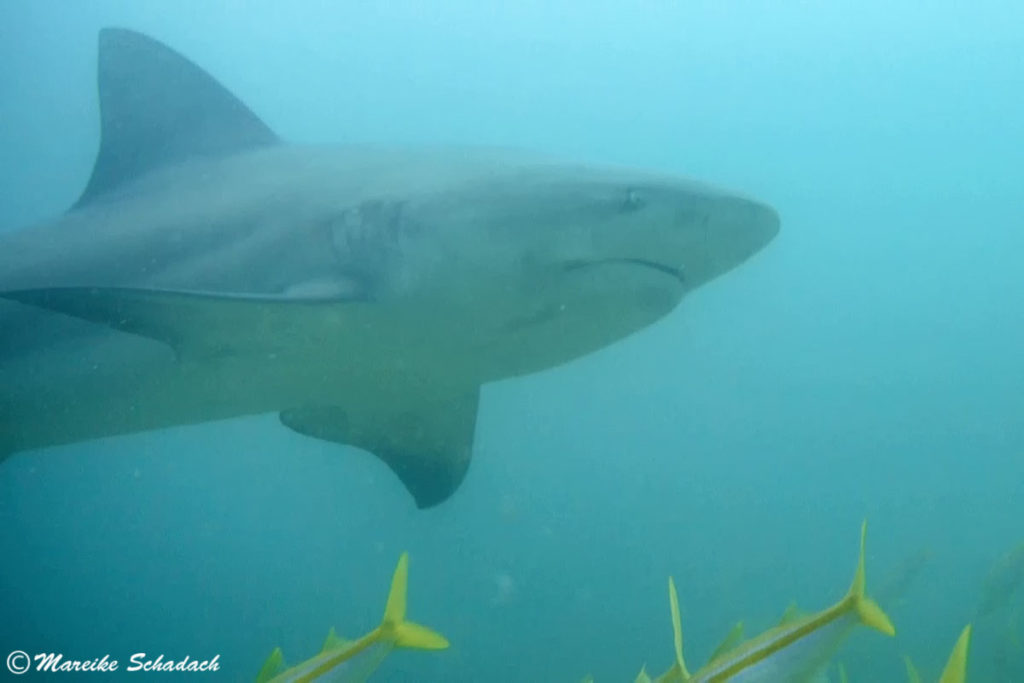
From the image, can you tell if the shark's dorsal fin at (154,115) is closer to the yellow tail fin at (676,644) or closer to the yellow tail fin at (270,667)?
the yellow tail fin at (270,667)

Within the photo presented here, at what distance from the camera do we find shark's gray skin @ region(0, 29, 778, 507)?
2.98 metres

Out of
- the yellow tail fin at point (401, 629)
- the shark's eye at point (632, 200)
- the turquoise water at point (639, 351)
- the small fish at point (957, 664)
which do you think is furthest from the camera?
the turquoise water at point (639, 351)

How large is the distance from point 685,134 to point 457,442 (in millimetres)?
59473

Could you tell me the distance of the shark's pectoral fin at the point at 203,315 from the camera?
118 inches

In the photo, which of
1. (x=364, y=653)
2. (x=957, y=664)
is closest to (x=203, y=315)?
(x=364, y=653)

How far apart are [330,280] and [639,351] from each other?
49.3m

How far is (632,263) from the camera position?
2.97 metres

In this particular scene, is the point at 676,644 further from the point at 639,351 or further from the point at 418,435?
the point at 639,351

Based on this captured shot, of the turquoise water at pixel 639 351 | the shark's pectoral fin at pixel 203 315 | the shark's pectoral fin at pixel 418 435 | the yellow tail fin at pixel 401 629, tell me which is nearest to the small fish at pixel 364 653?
the yellow tail fin at pixel 401 629

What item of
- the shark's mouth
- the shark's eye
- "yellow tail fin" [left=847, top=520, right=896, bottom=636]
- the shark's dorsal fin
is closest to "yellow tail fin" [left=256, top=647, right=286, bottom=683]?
"yellow tail fin" [left=847, top=520, right=896, bottom=636]

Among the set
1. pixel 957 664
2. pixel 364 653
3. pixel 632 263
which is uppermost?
pixel 632 263

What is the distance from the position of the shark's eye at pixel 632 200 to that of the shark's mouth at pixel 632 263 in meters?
0.19

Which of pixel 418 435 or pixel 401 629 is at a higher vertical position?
pixel 401 629

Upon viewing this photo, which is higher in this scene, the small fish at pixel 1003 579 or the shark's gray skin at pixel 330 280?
the shark's gray skin at pixel 330 280
